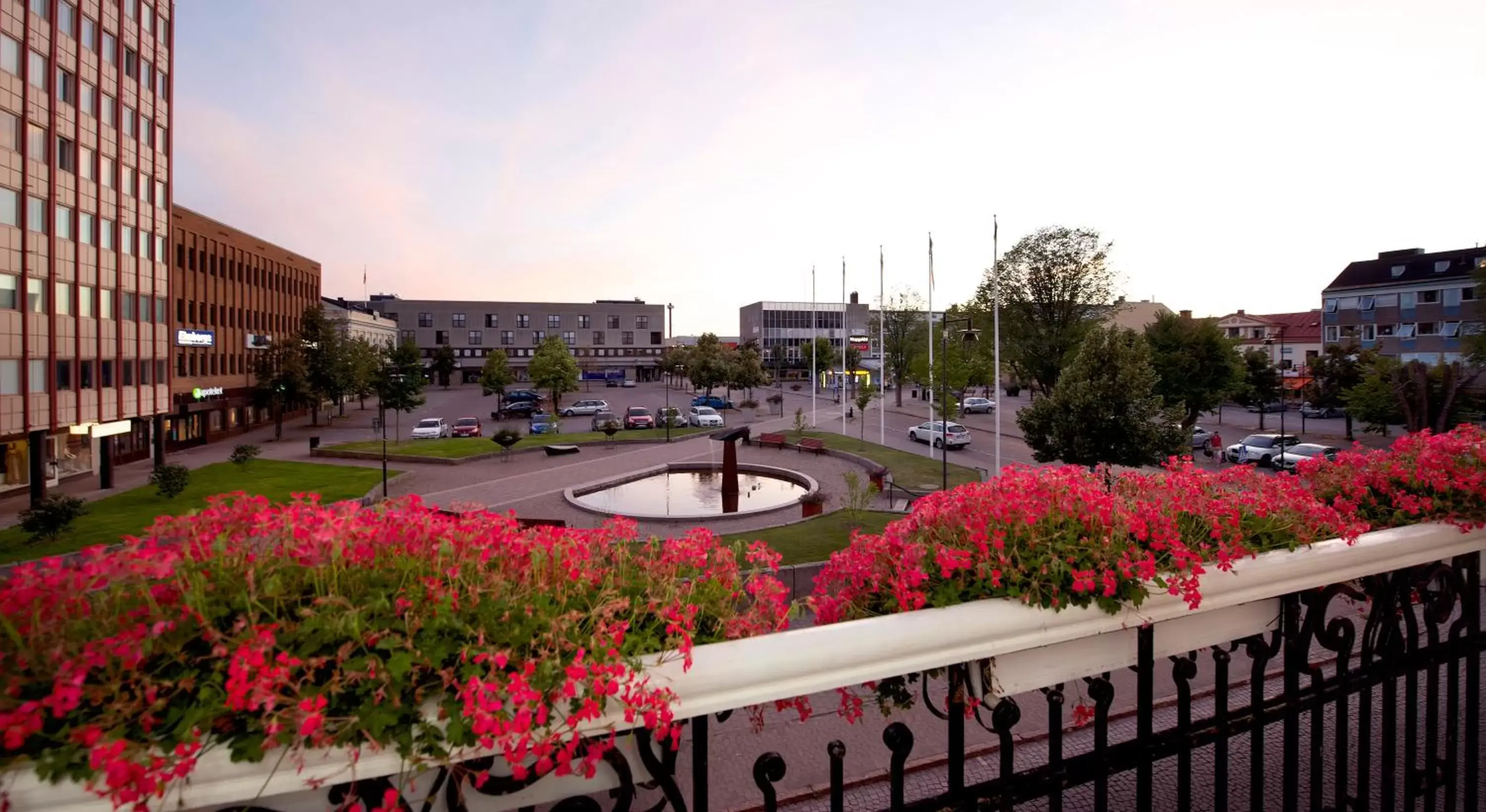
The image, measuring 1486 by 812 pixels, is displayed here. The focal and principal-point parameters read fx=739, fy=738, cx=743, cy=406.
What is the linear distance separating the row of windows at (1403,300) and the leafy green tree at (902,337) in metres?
32.4

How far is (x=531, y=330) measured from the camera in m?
97.6

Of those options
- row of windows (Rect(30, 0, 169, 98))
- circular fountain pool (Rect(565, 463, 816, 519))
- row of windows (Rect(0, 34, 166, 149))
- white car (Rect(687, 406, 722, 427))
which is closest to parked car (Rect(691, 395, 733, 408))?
white car (Rect(687, 406, 722, 427))

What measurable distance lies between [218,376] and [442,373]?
45338 mm

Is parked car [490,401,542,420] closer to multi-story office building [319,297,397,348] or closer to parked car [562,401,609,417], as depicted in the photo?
parked car [562,401,609,417]

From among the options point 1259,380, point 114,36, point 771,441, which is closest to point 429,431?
point 771,441

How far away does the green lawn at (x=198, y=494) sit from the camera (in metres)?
18.5

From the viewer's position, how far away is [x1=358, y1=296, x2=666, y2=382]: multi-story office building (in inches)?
3770

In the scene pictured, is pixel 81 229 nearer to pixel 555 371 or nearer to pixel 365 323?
pixel 555 371

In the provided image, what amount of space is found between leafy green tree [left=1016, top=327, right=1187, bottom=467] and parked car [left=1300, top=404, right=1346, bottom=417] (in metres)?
36.7

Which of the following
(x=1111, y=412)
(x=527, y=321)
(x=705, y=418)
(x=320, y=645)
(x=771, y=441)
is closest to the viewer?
(x=320, y=645)

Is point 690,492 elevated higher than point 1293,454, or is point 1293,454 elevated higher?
point 1293,454

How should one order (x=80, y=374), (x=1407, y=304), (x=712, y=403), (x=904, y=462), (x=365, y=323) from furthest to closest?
1. (x=365, y=323)
2. (x=712, y=403)
3. (x=1407, y=304)
4. (x=904, y=462)
5. (x=80, y=374)

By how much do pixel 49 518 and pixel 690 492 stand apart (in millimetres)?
17474

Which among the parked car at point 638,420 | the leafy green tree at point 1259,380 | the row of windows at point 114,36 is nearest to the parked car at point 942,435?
the parked car at point 638,420
